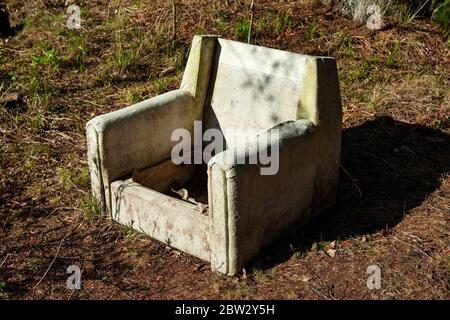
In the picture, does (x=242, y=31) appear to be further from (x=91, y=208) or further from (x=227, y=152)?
(x=227, y=152)

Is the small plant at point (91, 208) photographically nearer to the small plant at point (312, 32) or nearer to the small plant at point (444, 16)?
the small plant at point (312, 32)

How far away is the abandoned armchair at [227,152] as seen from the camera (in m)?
3.76

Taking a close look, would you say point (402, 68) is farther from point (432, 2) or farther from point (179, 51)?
point (179, 51)

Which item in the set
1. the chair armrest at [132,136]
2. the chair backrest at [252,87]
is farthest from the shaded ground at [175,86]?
the chair backrest at [252,87]

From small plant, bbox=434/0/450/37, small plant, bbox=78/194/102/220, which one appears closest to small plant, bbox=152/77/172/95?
small plant, bbox=78/194/102/220

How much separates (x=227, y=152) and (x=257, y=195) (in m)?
0.32

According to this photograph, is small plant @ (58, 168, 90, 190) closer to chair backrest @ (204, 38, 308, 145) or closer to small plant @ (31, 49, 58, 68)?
chair backrest @ (204, 38, 308, 145)

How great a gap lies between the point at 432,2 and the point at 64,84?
3.95 m

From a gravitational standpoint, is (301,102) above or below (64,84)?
above

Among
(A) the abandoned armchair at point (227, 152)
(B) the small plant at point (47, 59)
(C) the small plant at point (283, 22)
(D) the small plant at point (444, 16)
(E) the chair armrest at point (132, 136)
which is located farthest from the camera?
(C) the small plant at point (283, 22)

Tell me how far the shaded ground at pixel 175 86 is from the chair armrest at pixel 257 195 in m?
0.15

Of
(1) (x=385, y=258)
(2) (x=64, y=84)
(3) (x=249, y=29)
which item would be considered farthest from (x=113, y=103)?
(1) (x=385, y=258)

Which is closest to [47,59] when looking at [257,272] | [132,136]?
[132,136]

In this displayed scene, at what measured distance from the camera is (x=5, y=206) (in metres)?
4.86
